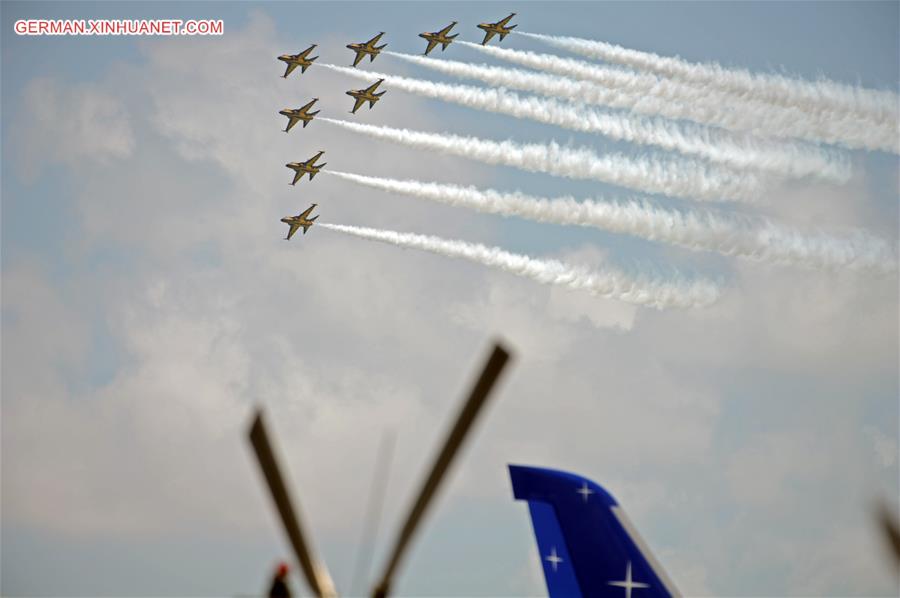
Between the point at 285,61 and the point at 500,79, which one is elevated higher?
the point at 285,61

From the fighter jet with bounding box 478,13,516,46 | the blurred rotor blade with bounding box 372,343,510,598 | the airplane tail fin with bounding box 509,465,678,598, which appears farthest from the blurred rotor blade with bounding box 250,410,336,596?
the fighter jet with bounding box 478,13,516,46

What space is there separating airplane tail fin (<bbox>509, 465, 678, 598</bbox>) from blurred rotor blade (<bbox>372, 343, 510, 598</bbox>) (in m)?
21.0

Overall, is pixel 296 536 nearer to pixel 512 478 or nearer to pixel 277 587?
pixel 277 587

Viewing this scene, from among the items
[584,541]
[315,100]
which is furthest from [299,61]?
[584,541]

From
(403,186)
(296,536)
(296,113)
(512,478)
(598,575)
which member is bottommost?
(296,536)

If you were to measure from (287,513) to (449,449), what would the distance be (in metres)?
1.80

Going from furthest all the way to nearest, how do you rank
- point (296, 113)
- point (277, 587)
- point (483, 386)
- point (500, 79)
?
point (296, 113) < point (500, 79) < point (277, 587) < point (483, 386)

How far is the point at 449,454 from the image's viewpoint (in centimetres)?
1254

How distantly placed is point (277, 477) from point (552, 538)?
24.2 meters

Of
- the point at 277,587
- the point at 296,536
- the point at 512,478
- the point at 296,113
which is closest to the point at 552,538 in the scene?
the point at 512,478

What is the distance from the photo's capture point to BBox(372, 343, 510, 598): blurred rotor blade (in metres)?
11.9

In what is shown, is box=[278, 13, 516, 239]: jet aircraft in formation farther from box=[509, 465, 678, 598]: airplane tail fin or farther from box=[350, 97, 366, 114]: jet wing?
box=[509, 465, 678, 598]: airplane tail fin

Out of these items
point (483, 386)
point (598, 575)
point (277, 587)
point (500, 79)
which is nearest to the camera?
point (483, 386)

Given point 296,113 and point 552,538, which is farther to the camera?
point 296,113
